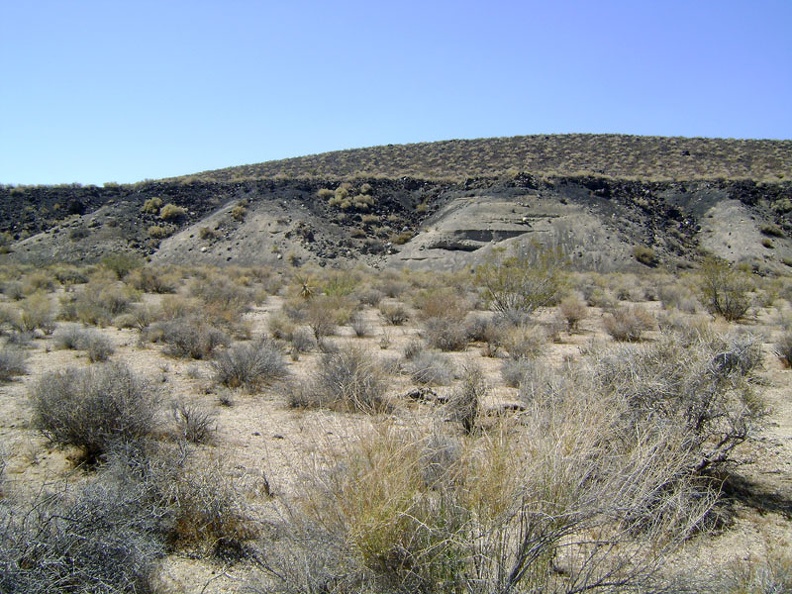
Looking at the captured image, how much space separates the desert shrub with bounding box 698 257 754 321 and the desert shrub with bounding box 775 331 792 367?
727 centimetres

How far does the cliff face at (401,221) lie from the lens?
41.5 meters

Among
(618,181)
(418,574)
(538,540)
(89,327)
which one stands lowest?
(89,327)

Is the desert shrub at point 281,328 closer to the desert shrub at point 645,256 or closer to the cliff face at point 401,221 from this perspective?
the cliff face at point 401,221

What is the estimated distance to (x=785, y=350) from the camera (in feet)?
39.0

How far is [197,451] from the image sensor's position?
261 inches

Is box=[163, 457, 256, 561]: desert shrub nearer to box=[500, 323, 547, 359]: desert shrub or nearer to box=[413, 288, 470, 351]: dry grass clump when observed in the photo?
box=[500, 323, 547, 359]: desert shrub

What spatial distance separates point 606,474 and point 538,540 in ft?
2.73

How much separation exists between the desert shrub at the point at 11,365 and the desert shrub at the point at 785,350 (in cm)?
1585

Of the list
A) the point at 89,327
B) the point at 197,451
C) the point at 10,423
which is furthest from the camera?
the point at 89,327

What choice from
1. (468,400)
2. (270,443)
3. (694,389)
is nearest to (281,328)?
(270,443)

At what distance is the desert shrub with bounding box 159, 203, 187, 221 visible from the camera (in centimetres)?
4850

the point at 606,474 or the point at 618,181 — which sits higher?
the point at 618,181

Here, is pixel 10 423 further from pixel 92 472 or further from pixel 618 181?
pixel 618 181

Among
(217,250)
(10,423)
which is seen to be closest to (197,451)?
(10,423)
